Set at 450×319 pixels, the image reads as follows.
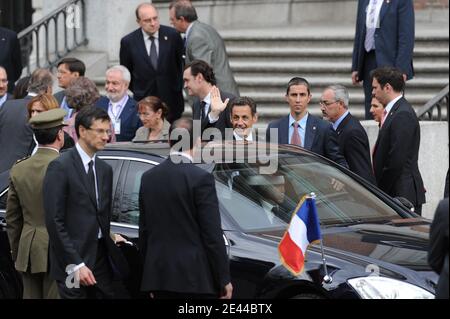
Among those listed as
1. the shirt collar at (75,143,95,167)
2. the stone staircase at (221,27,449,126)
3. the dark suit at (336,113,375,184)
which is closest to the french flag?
the shirt collar at (75,143,95,167)

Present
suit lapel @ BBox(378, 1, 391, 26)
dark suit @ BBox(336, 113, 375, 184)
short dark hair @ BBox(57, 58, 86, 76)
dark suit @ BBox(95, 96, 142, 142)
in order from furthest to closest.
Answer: suit lapel @ BBox(378, 1, 391, 26) → short dark hair @ BBox(57, 58, 86, 76) → dark suit @ BBox(95, 96, 142, 142) → dark suit @ BBox(336, 113, 375, 184)

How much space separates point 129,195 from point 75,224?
1.12m

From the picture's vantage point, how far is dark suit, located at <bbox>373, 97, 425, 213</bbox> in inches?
439

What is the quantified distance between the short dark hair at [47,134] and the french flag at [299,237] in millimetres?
1791

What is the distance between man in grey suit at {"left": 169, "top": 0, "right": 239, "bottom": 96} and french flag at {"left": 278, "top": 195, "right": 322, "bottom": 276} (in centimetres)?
526

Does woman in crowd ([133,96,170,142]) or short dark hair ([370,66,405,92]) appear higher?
short dark hair ([370,66,405,92])

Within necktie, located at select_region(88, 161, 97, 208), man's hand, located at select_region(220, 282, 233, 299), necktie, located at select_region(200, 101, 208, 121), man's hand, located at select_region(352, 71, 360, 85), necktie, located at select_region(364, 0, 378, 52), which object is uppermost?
necktie, located at select_region(364, 0, 378, 52)

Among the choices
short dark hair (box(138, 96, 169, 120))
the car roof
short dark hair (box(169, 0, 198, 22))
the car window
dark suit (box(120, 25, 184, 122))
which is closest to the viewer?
the car window

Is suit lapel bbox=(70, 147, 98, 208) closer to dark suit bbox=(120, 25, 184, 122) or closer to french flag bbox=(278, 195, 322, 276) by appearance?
french flag bbox=(278, 195, 322, 276)

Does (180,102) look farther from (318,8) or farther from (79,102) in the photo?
(318,8)

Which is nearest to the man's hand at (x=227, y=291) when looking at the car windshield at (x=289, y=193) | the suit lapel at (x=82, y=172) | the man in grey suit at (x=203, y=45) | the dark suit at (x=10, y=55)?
the car windshield at (x=289, y=193)

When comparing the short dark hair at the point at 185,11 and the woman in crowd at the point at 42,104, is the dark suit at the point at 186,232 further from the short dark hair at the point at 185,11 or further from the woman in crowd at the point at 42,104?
the short dark hair at the point at 185,11

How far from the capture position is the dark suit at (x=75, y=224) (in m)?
8.16
